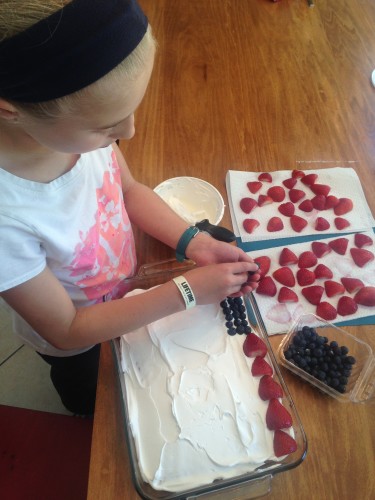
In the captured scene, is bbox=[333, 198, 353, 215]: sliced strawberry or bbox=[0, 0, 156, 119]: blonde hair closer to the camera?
bbox=[0, 0, 156, 119]: blonde hair

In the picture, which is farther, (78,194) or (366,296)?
(366,296)

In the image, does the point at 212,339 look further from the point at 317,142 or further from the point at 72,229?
the point at 317,142

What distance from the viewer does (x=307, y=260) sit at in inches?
35.6

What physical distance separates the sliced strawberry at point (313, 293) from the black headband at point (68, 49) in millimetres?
607

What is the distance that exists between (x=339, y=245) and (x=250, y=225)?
211mm

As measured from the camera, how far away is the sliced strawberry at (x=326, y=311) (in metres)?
Answer: 0.81

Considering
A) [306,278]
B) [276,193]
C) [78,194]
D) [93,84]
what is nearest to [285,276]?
[306,278]

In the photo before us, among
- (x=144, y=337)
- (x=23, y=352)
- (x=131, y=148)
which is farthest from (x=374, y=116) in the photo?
(x=23, y=352)

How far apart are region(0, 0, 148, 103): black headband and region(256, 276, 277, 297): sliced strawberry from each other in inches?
22.0

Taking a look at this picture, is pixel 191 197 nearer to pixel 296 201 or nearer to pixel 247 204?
pixel 247 204

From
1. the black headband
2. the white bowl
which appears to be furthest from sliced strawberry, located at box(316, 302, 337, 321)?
the black headband

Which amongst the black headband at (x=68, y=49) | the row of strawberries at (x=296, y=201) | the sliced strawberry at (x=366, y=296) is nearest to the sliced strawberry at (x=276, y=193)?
the row of strawberries at (x=296, y=201)

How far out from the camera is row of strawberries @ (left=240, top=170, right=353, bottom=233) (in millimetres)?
975

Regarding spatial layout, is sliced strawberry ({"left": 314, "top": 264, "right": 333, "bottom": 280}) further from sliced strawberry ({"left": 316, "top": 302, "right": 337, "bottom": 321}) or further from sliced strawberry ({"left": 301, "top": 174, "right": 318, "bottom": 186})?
sliced strawberry ({"left": 301, "top": 174, "right": 318, "bottom": 186})
